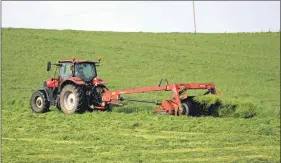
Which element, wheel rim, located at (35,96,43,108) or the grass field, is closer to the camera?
the grass field

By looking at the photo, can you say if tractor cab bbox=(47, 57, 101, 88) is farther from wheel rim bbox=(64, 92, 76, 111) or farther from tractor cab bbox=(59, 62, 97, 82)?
wheel rim bbox=(64, 92, 76, 111)

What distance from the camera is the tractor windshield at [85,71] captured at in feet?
58.5

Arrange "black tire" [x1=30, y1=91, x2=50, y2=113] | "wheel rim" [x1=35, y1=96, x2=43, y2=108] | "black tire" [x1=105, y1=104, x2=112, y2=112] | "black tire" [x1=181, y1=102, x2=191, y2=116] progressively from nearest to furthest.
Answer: "black tire" [x1=181, y1=102, x2=191, y2=116], "black tire" [x1=105, y1=104, x2=112, y2=112], "black tire" [x1=30, y1=91, x2=50, y2=113], "wheel rim" [x1=35, y1=96, x2=43, y2=108]

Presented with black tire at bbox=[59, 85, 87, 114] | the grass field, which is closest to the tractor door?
black tire at bbox=[59, 85, 87, 114]

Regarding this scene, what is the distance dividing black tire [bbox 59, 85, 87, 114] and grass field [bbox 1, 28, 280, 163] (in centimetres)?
58

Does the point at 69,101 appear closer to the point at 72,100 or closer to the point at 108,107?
the point at 72,100

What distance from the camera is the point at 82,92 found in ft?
57.1

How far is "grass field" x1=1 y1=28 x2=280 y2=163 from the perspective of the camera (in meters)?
10.5

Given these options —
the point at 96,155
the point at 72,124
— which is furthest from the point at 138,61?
the point at 96,155

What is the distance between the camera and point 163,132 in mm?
13438

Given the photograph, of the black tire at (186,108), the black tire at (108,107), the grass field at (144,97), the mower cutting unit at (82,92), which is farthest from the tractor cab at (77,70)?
the black tire at (186,108)

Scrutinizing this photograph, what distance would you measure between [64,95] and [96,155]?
798cm

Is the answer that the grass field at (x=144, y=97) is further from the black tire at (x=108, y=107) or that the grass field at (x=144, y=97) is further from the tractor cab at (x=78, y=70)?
the tractor cab at (x=78, y=70)

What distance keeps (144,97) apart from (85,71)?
255 inches
